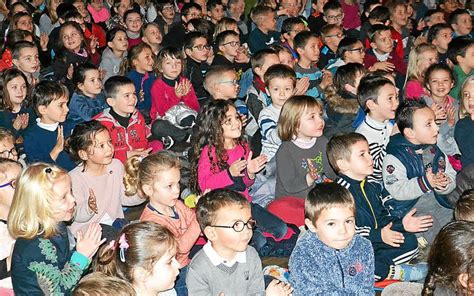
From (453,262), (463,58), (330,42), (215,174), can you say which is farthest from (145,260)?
(330,42)

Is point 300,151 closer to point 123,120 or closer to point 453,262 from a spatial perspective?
point 123,120

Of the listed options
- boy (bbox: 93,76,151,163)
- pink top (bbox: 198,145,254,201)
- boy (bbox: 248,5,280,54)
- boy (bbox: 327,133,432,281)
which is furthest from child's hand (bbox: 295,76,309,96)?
boy (bbox: 248,5,280,54)

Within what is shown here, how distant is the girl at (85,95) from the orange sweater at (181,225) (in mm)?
2168

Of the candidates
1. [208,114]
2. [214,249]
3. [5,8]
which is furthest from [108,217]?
[5,8]

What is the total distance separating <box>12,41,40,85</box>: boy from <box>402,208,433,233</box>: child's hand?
3.86 m

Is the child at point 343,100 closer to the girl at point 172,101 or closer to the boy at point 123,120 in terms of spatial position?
the girl at point 172,101

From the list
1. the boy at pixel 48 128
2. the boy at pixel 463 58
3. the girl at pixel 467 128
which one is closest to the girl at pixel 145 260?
the boy at pixel 48 128

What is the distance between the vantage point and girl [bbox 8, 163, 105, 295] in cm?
322

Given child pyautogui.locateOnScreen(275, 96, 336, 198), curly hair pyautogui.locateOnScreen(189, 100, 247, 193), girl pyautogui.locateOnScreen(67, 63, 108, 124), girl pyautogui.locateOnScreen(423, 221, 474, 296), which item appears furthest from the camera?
girl pyautogui.locateOnScreen(67, 63, 108, 124)

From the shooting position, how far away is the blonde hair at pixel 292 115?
4715 mm

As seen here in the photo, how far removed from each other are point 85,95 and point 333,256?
10.8ft

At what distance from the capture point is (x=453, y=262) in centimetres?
283

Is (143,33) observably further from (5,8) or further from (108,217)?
(108,217)

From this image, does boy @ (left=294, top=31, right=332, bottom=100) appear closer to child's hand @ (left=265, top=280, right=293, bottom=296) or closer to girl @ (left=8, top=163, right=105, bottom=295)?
child's hand @ (left=265, top=280, right=293, bottom=296)
